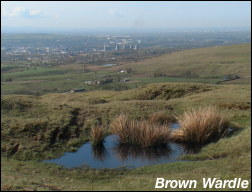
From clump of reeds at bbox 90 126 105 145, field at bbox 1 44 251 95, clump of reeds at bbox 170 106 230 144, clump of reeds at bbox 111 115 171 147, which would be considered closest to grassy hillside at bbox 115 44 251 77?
field at bbox 1 44 251 95

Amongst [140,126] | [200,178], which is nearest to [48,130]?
[140,126]

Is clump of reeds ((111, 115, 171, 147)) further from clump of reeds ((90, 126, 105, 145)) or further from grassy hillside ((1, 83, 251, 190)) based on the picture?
grassy hillside ((1, 83, 251, 190))

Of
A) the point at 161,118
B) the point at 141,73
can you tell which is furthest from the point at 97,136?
the point at 141,73

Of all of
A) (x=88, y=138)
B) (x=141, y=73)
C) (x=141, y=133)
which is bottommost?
(x=141, y=73)

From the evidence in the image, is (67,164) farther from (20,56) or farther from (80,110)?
(20,56)

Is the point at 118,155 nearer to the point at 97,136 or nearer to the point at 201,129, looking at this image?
the point at 97,136

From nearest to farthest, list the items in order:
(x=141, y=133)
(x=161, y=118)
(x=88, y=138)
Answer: (x=141, y=133) < (x=88, y=138) < (x=161, y=118)
